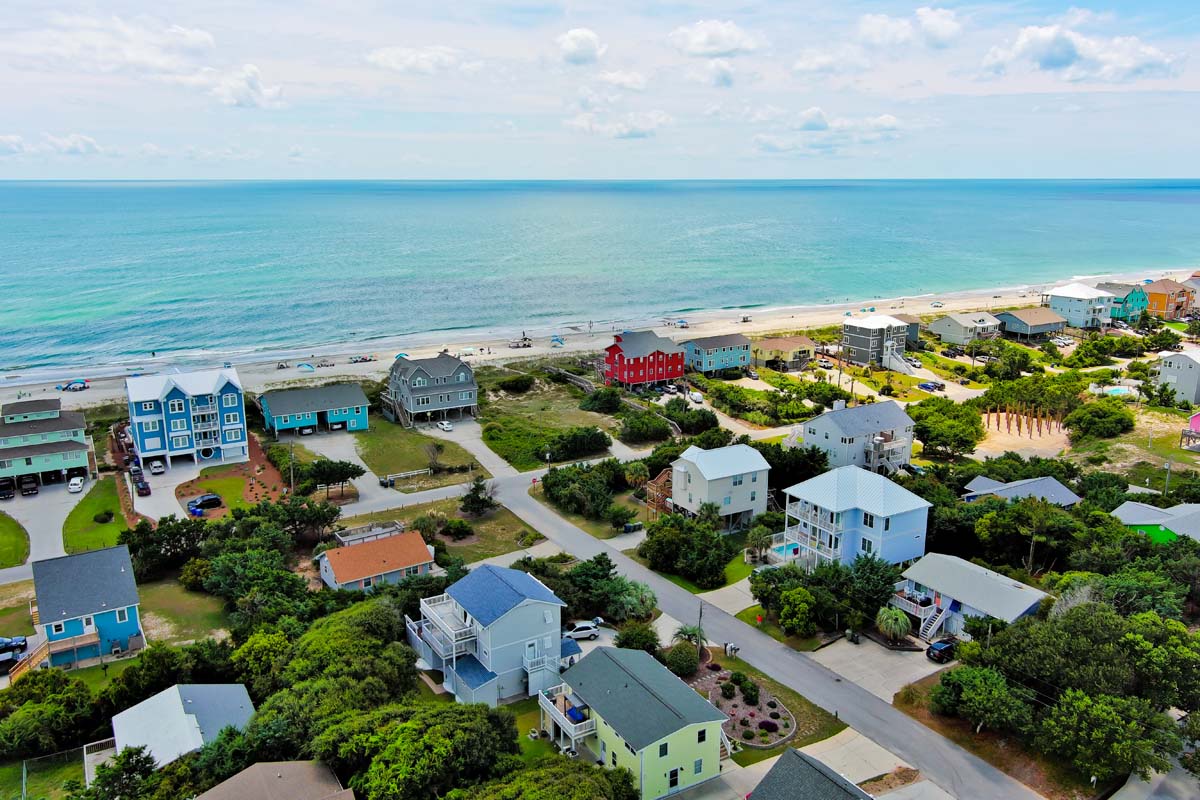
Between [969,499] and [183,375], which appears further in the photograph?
[183,375]

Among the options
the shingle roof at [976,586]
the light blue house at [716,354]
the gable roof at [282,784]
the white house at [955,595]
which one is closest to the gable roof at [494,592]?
the gable roof at [282,784]

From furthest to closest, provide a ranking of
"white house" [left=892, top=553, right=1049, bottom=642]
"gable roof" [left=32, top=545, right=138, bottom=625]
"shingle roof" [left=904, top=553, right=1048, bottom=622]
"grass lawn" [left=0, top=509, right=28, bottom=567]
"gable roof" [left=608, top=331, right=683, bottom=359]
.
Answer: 1. "gable roof" [left=608, top=331, right=683, bottom=359]
2. "grass lawn" [left=0, top=509, right=28, bottom=567]
3. "gable roof" [left=32, top=545, right=138, bottom=625]
4. "white house" [left=892, top=553, right=1049, bottom=642]
5. "shingle roof" [left=904, top=553, right=1048, bottom=622]

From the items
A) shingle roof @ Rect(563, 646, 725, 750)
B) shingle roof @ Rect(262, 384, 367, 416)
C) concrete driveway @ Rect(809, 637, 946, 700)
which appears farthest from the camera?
shingle roof @ Rect(262, 384, 367, 416)

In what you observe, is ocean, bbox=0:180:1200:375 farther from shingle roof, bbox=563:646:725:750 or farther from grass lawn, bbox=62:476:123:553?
shingle roof, bbox=563:646:725:750

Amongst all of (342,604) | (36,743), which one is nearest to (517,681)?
(342,604)

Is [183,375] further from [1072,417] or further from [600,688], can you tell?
[1072,417]

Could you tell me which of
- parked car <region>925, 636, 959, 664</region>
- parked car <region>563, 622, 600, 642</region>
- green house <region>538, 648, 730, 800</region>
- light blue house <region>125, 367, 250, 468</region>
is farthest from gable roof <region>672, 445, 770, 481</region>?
light blue house <region>125, 367, 250, 468</region>
